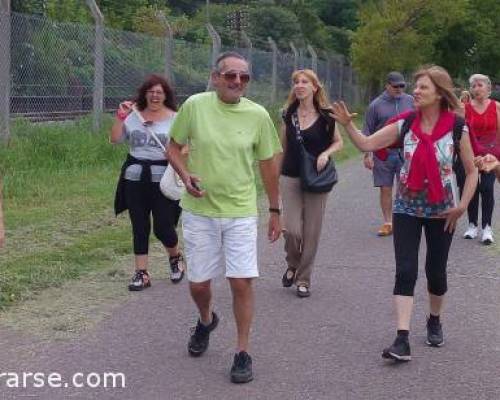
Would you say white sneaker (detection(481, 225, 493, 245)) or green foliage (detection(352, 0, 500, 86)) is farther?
green foliage (detection(352, 0, 500, 86))

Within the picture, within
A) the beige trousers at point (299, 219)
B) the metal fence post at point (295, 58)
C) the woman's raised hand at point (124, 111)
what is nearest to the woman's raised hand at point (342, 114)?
the beige trousers at point (299, 219)

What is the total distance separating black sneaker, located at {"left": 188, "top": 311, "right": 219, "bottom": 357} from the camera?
19.4 ft

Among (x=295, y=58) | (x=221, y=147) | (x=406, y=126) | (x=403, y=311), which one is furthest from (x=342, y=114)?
(x=295, y=58)

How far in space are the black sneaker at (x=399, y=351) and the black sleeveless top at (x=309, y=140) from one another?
2222 millimetres

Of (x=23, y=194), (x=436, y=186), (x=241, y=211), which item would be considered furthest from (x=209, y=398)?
(x=23, y=194)

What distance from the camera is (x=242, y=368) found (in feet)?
18.0

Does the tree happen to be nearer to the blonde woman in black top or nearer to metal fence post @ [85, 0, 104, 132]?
metal fence post @ [85, 0, 104, 132]

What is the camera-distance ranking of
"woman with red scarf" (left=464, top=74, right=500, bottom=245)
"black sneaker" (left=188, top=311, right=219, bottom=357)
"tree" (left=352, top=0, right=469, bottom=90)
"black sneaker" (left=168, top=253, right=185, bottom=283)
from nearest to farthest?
"black sneaker" (left=188, top=311, right=219, bottom=357), "black sneaker" (left=168, top=253, right=185, bottom=283), "woman with red scarf" (left=464, top=74, right=500, bottom=245), "tree" (left=352, top=0, right=469, bottom=90)

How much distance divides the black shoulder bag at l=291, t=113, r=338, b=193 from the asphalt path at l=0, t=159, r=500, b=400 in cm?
83

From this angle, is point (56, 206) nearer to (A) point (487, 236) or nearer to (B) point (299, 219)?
(B) point (299, 219)

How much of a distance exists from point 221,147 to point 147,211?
248 centimetres

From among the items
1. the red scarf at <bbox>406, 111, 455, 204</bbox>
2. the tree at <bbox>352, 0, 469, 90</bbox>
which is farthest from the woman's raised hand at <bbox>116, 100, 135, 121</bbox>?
the tree at <bbox>352, 0, 469, 90</bbox>

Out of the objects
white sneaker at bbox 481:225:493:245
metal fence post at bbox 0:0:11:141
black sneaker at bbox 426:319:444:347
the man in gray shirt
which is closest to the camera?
black sneaker at bbox 426:319:444:347

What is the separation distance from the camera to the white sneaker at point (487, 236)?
10.2 metres
